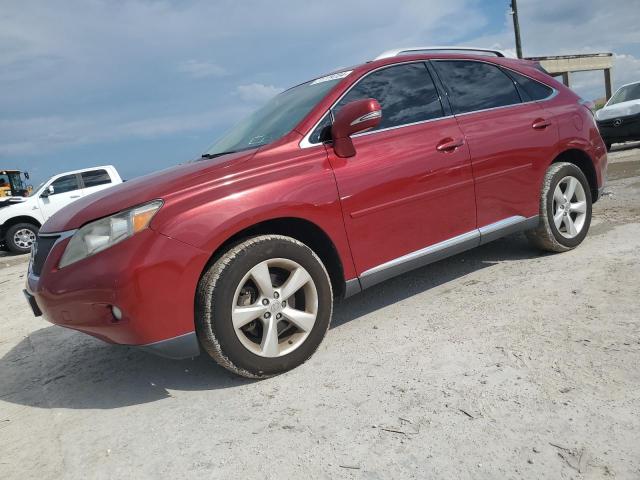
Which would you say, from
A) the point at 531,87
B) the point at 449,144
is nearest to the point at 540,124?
the point at 531,87

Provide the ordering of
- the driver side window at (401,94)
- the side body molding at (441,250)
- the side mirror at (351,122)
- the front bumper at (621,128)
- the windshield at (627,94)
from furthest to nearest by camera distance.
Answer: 1. the windshield at (627,94)
2. the front bumper at (621,128)
3. the driver side window at (401,94)
4. the side body molding at (441,250)
5. the side mirror at (351,122)

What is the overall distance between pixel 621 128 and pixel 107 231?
39.6 ft

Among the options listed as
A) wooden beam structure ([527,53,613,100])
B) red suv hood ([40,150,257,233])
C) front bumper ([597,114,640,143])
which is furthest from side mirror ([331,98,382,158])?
wooden beam structure ([527,53,613,100])

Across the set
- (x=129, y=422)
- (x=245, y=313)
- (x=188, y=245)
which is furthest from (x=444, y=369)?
(x=129, y=422)

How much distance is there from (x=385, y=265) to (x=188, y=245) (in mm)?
1229

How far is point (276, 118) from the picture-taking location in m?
3.38

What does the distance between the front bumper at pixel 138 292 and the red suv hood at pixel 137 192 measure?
0.23m

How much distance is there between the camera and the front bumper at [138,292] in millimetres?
2352

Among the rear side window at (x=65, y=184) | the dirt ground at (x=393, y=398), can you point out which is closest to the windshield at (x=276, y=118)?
the dirt ground at (x=393, y=398)

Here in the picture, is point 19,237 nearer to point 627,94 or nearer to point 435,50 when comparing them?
point 435,50

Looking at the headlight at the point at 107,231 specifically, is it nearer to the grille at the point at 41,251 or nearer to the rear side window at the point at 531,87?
the grille at the point at 41,251

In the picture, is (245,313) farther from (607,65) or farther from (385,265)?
(607,65)

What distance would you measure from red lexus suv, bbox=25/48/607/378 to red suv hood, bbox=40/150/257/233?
1 centimetres

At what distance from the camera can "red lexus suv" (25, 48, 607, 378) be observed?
7.98ft
